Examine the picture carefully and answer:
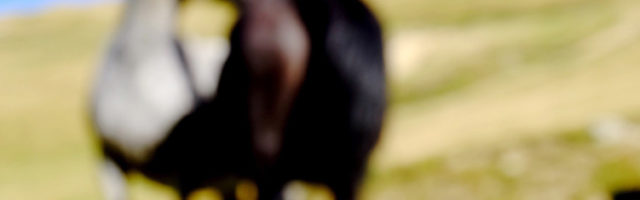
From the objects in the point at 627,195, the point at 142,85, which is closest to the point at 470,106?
the point at 627,195

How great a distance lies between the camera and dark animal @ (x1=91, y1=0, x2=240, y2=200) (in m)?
2.68

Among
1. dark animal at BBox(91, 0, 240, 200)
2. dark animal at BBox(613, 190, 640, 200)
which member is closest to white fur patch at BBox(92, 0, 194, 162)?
dark animal at BBox(91, 0, 240, 200)

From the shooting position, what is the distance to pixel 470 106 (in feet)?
33.3

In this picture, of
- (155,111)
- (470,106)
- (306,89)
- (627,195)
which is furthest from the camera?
(470,106)

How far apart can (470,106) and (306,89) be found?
804 cm

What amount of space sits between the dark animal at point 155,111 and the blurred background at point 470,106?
199mm

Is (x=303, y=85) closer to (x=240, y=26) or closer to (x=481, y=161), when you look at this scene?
(x=240, y=26)

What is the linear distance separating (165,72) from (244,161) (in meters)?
0.40

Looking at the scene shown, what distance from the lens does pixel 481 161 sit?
528 centimetres

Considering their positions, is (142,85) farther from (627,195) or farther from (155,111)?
(627,195)

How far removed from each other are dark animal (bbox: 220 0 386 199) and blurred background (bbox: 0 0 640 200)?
24cm

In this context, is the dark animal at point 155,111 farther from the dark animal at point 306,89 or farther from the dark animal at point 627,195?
the dark animal at point 627,195

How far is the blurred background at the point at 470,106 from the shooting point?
4590 mm

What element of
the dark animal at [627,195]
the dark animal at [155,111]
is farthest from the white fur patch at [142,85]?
the dark animal at [627,195]
